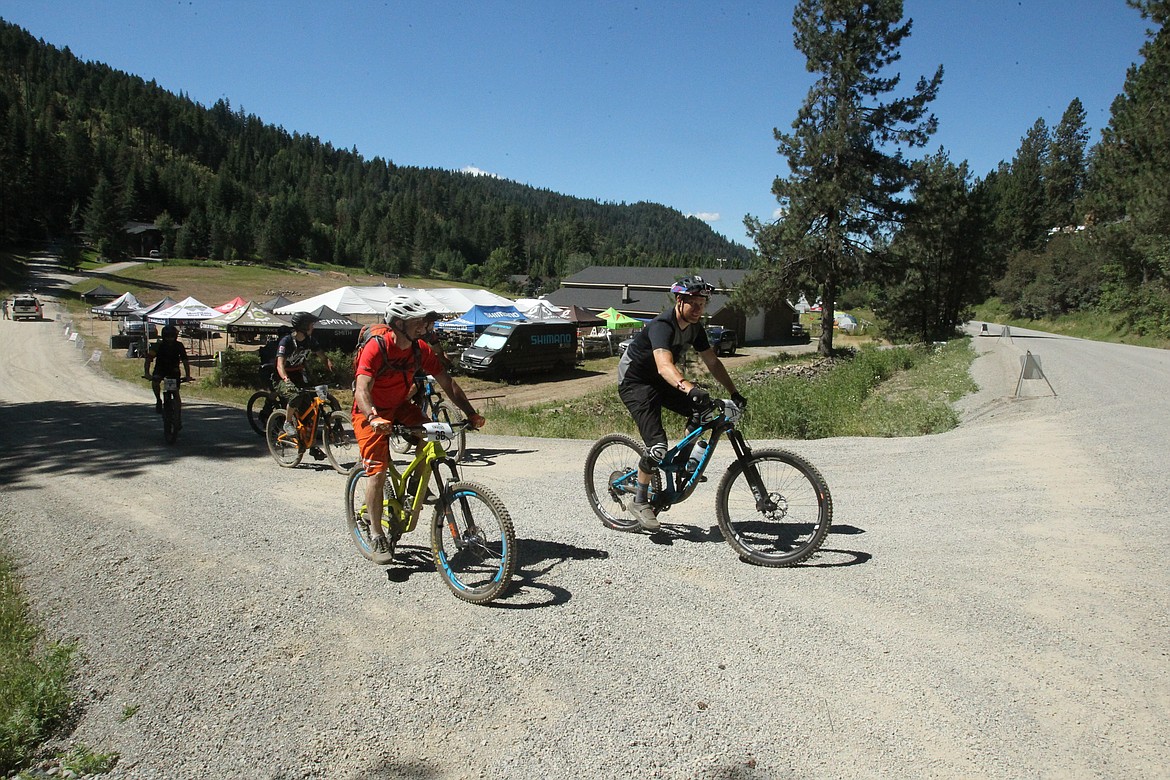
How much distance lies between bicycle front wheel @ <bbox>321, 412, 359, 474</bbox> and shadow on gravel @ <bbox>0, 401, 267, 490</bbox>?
183 centimetres

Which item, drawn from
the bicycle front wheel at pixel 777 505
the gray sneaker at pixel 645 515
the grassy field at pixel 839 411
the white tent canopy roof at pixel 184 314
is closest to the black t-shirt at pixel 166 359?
the grassy field at pixel 839 411

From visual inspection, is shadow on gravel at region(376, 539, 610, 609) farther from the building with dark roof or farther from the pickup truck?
the pickup truck

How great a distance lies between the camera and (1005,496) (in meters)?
6.37

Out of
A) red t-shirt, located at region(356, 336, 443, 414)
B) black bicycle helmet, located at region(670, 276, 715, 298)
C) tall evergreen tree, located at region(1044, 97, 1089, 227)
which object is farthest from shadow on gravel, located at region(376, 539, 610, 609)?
tall evergreen tree, located at region(1044, 97, 1089, 227)

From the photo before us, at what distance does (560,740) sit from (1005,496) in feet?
17.5

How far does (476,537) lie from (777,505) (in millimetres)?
2143

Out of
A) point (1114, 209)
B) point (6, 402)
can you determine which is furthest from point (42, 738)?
point (1114, 209)

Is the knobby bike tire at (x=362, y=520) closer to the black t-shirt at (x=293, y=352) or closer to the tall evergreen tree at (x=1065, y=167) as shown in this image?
the black t-shirt at (x=293, y=352)

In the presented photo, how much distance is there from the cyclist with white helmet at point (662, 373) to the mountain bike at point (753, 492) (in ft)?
0.33

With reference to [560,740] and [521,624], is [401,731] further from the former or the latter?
[521,624]

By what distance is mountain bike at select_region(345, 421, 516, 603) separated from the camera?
420 centimetres

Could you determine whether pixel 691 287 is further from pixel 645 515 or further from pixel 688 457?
pixel 645 515

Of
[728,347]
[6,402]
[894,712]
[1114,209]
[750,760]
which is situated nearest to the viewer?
[750,760]

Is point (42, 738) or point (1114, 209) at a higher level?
point (1114, 209)
